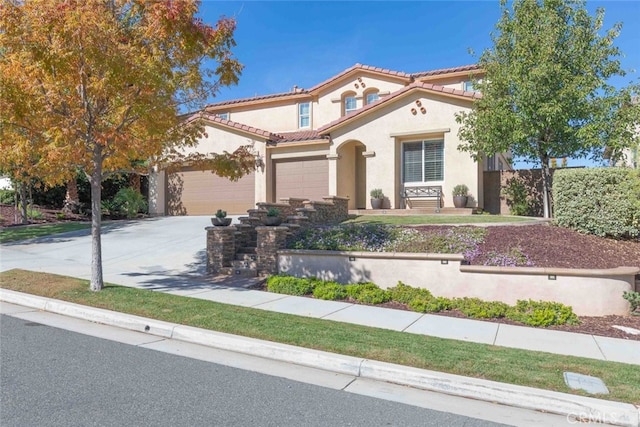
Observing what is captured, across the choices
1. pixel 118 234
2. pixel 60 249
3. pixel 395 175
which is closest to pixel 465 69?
pixel 395 175

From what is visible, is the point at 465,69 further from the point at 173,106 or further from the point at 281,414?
the point at 281,414

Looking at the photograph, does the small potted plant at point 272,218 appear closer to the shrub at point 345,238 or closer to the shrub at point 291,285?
the shrub at point 345,238

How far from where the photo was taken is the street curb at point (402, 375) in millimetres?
4258

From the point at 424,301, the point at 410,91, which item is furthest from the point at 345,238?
the point at 410,91

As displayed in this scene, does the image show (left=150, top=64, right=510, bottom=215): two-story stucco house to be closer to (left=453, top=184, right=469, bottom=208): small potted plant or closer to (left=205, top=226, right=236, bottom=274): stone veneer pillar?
(left=453, top=184, right=469, bottom=208): small potted plant

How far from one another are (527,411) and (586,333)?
3436 millimetres

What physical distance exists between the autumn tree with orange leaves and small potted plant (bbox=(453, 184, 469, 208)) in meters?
9.99

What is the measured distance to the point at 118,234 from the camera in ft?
56.3

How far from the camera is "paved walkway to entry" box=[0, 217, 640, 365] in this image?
6590mm

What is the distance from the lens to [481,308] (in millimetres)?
8094

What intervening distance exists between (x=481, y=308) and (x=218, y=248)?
635cm

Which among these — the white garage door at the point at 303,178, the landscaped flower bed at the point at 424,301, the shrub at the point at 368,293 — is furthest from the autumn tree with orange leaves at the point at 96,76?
the white garage door at the point at 303,178

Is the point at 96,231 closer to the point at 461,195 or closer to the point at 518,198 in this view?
the point at 461,195

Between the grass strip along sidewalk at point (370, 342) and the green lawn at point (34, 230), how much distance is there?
9351mm
